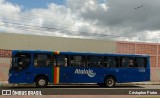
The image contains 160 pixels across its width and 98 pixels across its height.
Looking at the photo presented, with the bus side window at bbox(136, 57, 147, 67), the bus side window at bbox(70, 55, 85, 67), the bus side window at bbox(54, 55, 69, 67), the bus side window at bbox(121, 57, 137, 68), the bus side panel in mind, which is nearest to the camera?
the bus side window at bbox(54, 55, 69, 67)

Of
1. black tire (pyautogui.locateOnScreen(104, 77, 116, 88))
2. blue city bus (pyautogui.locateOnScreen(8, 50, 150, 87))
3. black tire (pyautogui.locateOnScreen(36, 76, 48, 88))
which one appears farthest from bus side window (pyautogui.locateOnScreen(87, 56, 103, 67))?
black tire (pyautogui.locateOnScreen(36, 76, 48, 88))

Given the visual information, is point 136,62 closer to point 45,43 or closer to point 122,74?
point 122,74

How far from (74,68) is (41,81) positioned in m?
2.69

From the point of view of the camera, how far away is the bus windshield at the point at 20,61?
90.7 feet

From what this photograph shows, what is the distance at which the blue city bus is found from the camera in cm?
2784

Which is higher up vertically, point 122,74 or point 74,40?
point 74,40

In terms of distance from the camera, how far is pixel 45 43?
47.3 m

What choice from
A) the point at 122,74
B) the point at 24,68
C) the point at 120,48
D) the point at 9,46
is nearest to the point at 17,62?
the point at 24,68

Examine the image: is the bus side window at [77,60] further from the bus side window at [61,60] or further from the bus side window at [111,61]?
the bus side window at [111,61]

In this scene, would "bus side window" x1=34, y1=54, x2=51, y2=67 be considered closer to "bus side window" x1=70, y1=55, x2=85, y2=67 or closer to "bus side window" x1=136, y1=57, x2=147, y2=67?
"bus side window" x1=70, y1=55, x2=85, y2=67

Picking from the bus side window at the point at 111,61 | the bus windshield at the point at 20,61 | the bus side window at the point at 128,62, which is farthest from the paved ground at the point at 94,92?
the bus side window at the point at 128,62

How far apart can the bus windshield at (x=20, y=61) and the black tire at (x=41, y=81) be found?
1420mm

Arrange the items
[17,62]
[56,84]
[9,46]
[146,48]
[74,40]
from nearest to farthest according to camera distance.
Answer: [17,62], [56,84], [9,46], [74,40], [146,48]

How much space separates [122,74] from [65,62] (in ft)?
16.0
